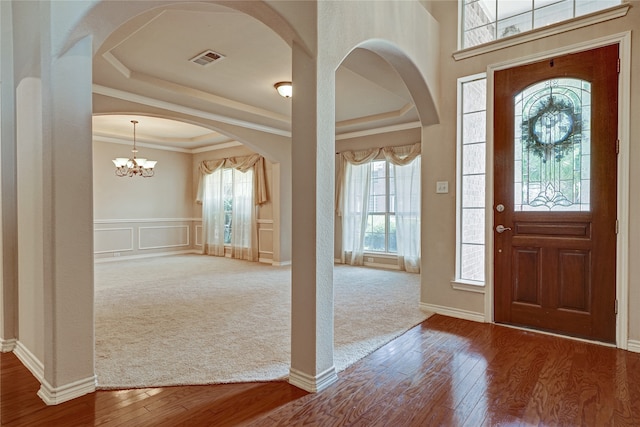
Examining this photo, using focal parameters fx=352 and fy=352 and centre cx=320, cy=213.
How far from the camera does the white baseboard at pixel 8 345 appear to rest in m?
2.58

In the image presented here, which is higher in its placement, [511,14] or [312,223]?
[511,14]

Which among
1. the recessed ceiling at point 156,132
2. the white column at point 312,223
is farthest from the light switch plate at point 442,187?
the recessed ceiling at point 156,132

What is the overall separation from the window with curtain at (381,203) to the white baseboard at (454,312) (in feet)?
7.56

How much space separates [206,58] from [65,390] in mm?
3157

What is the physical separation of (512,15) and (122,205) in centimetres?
766

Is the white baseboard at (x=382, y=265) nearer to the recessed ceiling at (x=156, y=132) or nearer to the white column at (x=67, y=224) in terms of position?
the recessed ceiling at (x=156, y=132)

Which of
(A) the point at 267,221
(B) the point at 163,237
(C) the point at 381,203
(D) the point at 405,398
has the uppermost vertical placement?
(C) the point at 381,203

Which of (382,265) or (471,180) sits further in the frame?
(382,265)

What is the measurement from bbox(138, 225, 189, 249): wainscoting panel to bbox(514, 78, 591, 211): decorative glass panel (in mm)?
7545

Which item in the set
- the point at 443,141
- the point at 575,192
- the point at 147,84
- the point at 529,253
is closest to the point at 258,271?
the point at 147,84

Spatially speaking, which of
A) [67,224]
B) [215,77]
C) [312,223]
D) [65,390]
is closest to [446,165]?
[312,223]

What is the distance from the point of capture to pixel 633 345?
2.67m

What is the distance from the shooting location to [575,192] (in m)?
2.89

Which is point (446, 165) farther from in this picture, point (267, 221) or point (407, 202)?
point (267, 221)
